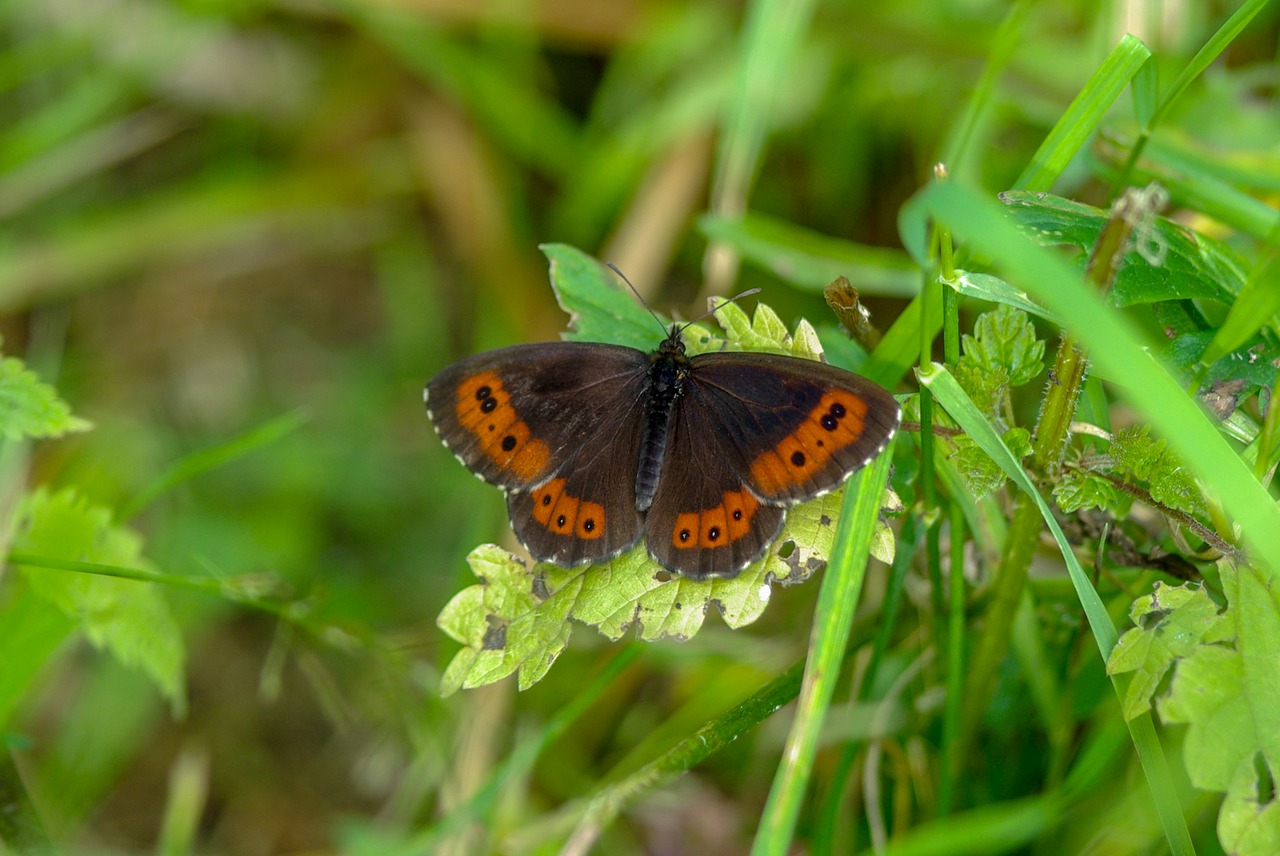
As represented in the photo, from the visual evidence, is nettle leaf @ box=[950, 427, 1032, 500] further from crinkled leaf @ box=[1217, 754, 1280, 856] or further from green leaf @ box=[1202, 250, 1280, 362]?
crinkled leaf @ box=[1217, 754, 1280, 856]

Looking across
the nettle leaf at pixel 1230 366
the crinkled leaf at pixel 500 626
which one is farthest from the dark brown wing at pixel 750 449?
the nettle leaf at pixel 1230 366

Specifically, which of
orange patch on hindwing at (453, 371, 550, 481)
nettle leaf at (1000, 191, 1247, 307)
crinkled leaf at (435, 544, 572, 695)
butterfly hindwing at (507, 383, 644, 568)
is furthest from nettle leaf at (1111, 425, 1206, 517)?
orange patch on hindwing at (453, 371, 550, 481)

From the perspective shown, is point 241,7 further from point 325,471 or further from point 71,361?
point 325,471

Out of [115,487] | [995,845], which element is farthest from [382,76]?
[995,845]

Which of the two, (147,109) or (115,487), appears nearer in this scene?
(115,487)

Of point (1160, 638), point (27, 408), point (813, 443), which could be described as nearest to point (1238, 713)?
point (1160, 638)

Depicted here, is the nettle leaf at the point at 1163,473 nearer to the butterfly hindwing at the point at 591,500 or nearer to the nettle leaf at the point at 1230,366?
the nettle leaf at the point at 1230,366

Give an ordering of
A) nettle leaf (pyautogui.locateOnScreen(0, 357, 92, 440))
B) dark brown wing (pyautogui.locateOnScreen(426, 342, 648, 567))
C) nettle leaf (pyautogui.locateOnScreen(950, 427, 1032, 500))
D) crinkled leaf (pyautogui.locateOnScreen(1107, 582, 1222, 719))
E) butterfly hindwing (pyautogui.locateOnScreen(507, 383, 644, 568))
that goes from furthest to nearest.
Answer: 1. dark brown wing (pyautogui.locateOnScreen(426, 342, 648, 567))
2. butterfly hindwing (pyautogui.locateOnScreen(507, 383, 644, 568))
3. nettle leaf (pyautogui.locateOnScreen(0, 357, 92, 440))
4. nettle leaf (pyautogui.locateOnScreen(950, 427, 1032, 500))
5. crinkled leaf (pyautogui.locateOnScreen(1107, 582, 1222, 719))
